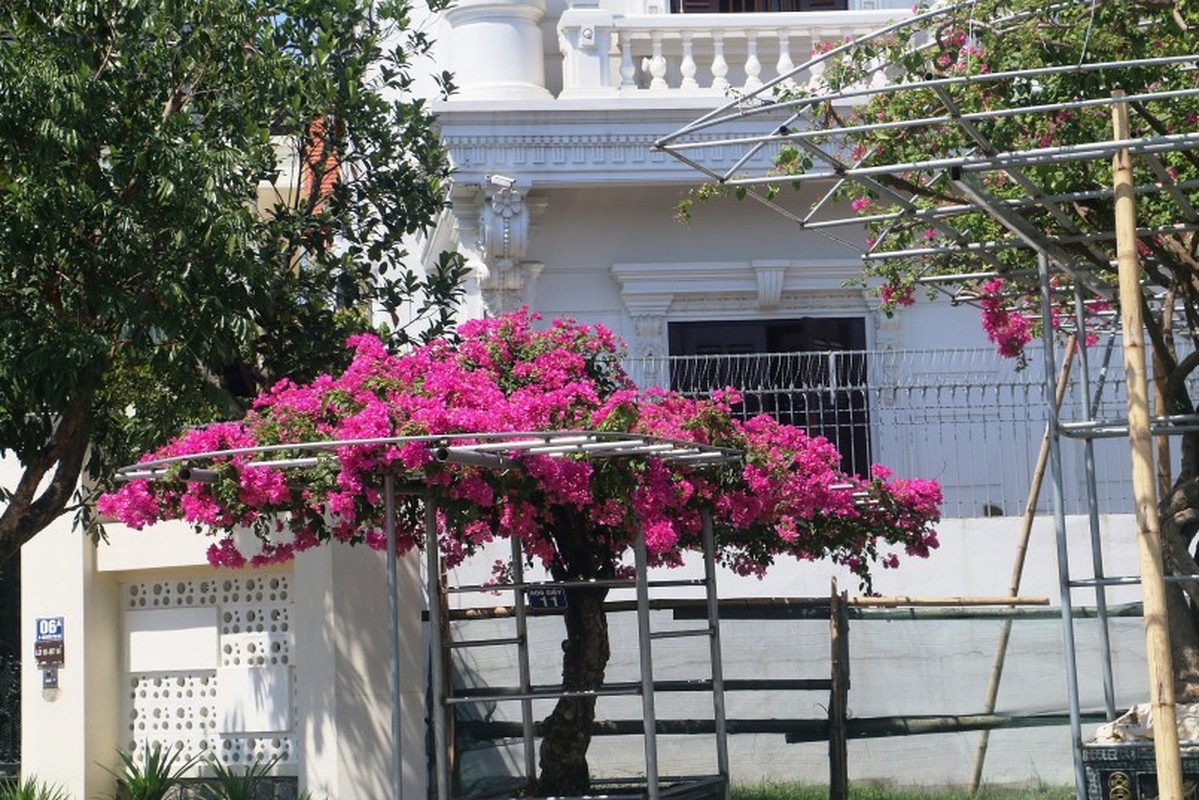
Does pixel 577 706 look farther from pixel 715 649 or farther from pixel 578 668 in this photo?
pixel 715 649

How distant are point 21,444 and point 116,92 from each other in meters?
2.31

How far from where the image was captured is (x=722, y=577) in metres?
14.8

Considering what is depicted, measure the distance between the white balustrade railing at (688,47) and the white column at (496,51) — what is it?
332mm

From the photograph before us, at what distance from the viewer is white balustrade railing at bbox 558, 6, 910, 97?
17.0m

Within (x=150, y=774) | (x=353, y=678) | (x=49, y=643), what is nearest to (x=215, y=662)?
(x=150, y=774)

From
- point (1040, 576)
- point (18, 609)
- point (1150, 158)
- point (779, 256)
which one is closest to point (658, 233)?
point (779, 256)

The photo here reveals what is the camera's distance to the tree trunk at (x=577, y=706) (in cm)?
1136

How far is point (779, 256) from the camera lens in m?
17.4

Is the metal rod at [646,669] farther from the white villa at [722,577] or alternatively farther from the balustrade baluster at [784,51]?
the balustrade baluster at [784,51]

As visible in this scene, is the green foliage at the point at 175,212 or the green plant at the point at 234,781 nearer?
the green foliage at the point at 175,212

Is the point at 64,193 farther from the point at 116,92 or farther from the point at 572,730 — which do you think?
the point at 572,730

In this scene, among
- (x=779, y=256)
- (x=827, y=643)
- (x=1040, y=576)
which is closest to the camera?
(x=827, y=643)

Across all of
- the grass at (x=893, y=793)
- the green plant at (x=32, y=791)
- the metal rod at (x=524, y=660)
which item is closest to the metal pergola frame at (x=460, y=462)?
the metal rod at (x=524, y=660)

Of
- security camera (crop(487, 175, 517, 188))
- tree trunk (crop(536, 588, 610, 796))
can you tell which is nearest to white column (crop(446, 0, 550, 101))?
security camera (crop(487, 175, 517, 188))
